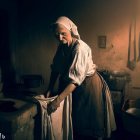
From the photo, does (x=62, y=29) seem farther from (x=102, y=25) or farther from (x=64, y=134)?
(x=102, y=25)

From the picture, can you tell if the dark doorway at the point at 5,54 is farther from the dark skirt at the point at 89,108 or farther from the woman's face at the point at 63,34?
the woman's face at the point at 63,34

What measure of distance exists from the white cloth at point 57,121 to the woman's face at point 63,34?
0.79 m

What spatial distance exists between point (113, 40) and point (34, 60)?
2650 mm

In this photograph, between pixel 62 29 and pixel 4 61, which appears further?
pixel 4 61

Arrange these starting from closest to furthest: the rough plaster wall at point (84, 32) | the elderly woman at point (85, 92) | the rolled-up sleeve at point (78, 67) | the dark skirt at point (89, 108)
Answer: the rolled-up sleeve at point (78, 67)
the elderly woman at point (85, 92)
the dark skirt at point (89, 108)
the rough plaster wall at point (84, 32)

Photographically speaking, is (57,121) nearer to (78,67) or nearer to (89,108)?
(89,108)

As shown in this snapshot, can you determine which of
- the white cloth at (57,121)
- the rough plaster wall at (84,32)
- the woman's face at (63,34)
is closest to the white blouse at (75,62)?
the woman's face at (63,34)

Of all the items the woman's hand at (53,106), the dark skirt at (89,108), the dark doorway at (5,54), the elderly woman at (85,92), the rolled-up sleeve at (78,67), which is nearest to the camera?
the woman's hand at (53,106)

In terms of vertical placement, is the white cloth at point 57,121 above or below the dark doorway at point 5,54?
below

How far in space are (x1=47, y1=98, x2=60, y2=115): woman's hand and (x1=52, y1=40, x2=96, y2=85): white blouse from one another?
335mm

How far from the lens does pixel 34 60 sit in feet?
27.0

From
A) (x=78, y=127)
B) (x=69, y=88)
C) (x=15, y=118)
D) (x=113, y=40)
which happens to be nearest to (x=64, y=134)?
(x=78, y=127)

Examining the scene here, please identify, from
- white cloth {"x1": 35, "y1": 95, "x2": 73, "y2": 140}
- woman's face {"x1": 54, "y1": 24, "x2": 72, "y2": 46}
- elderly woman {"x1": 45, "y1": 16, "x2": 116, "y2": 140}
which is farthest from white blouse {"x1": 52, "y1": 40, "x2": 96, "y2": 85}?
white cloth {"x1": 35, "y1": 95, "x2": 73, "y2": 140}

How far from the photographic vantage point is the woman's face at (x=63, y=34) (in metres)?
3.43
